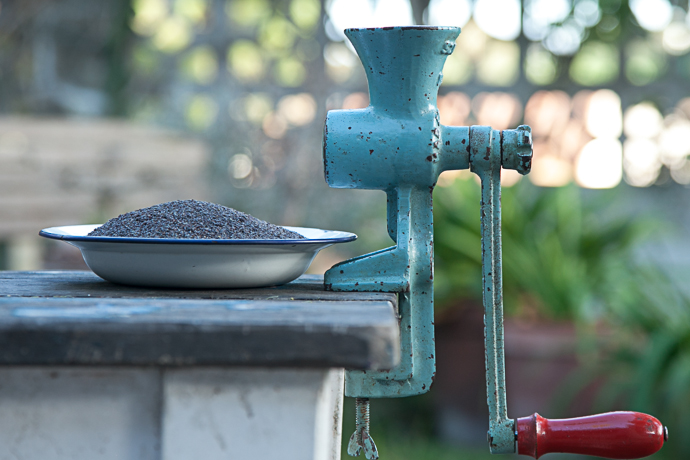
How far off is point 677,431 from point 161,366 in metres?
1.76

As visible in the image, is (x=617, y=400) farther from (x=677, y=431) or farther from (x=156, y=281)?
(x=156, y=281)

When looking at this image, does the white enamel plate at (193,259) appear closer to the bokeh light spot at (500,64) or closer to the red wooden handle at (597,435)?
the red wooden handle at (597,435)

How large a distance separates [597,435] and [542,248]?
1.78 m

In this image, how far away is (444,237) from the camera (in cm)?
260

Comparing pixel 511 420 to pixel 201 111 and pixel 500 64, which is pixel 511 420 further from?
pixel 201 111

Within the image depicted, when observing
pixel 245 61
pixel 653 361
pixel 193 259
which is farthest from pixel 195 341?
pixel 245 61

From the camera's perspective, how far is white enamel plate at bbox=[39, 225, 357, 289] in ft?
2.28

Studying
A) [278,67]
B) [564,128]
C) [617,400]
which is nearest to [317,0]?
[278,67]

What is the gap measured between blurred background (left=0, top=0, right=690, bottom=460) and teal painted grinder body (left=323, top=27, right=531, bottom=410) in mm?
1427

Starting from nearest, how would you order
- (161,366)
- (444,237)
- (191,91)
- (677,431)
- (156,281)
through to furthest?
1. (161,366)
2. (156,281)
3. (677,431)
4. (444,237)
5. (191,91)

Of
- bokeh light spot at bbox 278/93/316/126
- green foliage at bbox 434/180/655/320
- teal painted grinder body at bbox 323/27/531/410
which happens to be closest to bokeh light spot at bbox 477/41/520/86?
bokeh light spot at bbox 278/93/316/126

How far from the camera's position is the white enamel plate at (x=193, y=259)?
696mm

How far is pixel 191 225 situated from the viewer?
0.76m

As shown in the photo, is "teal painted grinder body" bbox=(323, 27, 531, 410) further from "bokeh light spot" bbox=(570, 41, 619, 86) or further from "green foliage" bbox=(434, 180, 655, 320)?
"bokeh light spot" bbox=(570, 41, 619, 86)
